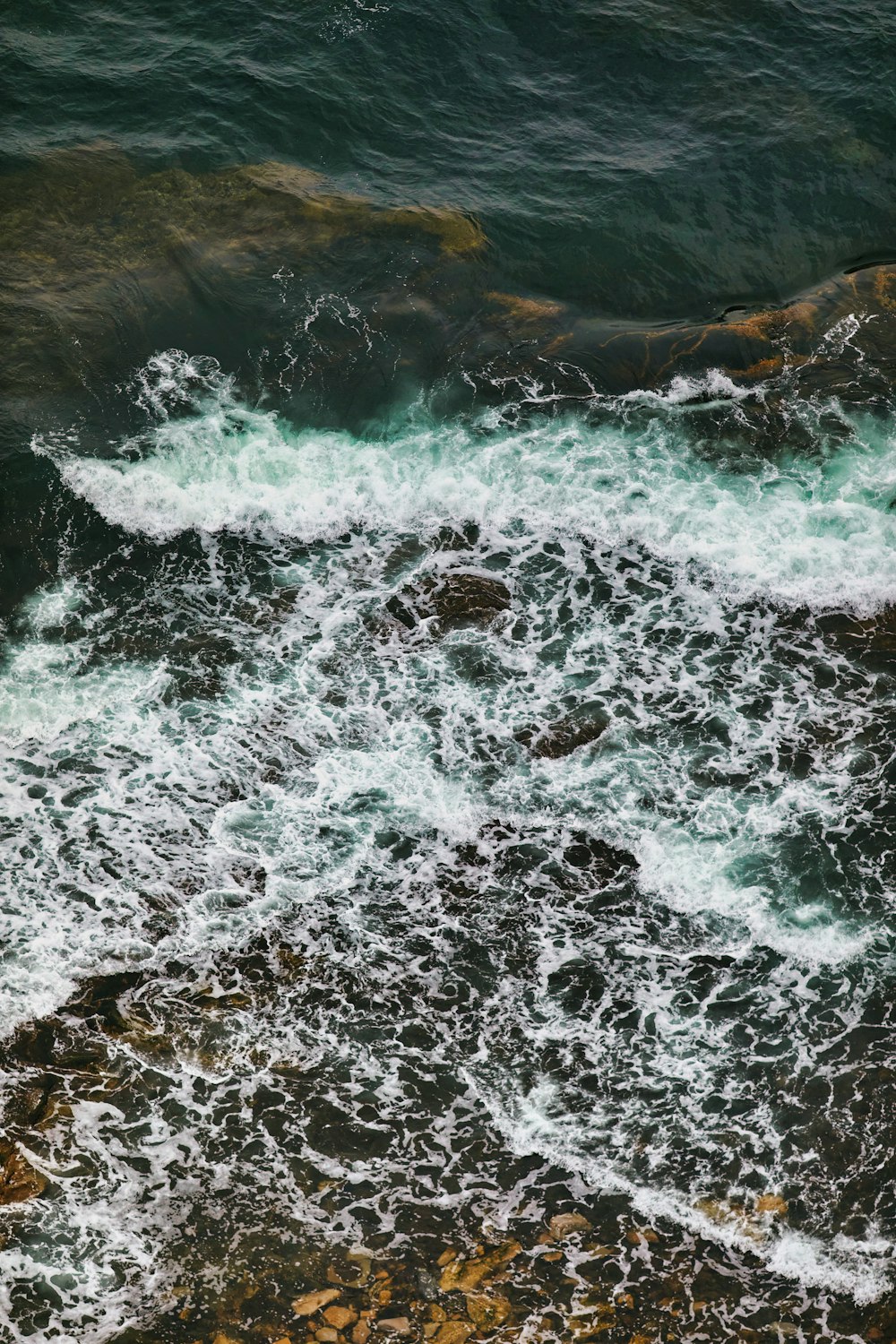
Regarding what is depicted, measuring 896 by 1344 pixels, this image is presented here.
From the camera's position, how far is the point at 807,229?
20.6 meters

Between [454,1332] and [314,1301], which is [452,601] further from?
[454,1332]

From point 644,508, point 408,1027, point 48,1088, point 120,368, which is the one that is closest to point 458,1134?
point 408,1027

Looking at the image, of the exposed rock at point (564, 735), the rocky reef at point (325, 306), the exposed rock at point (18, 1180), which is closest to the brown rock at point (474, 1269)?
the exposed rock at point (18, 1180)

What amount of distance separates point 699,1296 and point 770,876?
4.59m

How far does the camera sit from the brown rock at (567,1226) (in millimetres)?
10969

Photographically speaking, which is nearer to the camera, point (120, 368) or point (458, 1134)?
point (458, 1134)

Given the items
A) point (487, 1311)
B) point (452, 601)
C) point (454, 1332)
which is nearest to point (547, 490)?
point (452, 601)

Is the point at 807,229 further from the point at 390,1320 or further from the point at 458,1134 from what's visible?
the point at 390,1320

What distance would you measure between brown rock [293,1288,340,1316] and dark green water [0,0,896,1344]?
0.09m

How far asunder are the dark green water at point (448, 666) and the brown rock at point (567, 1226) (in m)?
0.05

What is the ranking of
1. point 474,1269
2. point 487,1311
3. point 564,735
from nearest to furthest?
point 487,1311 < point 474,1269 < point 564,735

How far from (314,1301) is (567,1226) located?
2.43 m

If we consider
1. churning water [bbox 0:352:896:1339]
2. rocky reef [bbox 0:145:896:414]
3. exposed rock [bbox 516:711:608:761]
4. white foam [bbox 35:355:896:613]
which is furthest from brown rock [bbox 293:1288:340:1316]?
rocky reef [bbox 0:145:896:414]

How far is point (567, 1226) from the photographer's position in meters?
11.0
